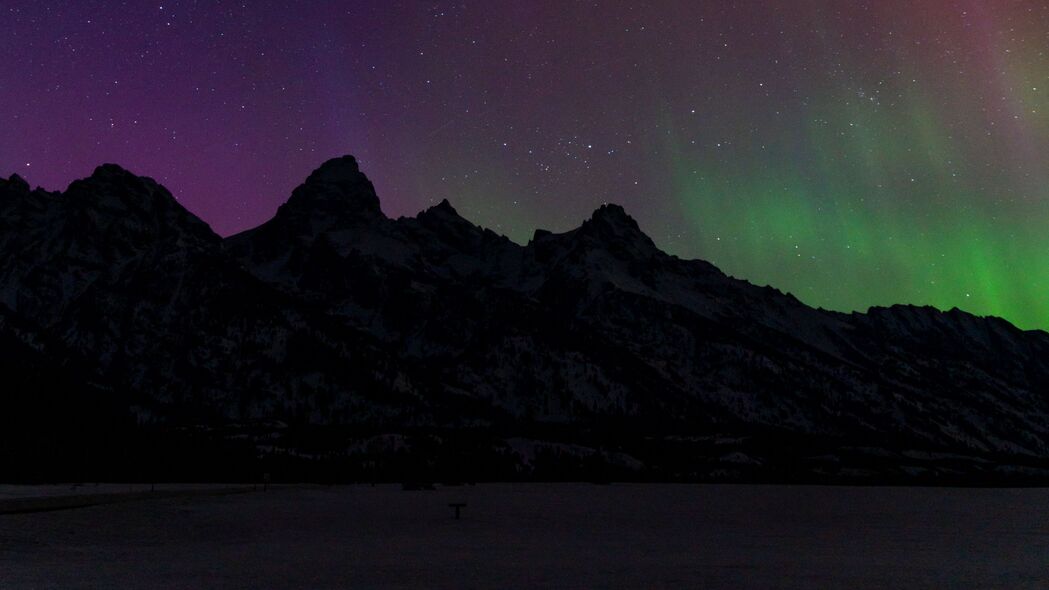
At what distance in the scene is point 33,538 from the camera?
73188 millimetres

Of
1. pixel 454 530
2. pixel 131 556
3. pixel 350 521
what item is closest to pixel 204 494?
pixel 350 521

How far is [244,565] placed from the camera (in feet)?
197

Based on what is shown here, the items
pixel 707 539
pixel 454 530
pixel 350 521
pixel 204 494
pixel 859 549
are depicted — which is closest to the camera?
pixel 859 549

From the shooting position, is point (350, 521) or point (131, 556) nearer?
point (131, 556)

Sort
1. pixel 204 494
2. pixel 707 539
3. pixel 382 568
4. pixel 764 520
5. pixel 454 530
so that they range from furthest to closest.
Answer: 1. pixel 204 494
2. pixel 764 520
3. pixel 454 530
4. pixel 707 539
5. pixel 382 568

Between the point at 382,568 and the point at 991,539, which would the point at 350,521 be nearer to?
the point at 382,568

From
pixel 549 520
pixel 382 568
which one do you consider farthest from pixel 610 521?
pixel 382 568

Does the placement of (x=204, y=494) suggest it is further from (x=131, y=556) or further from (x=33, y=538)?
(x=131, y=556)

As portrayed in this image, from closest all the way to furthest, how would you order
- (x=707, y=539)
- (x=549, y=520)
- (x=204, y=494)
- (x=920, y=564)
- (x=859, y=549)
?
1. (x=920, y=564)
2. (x=859, y=549)
3. (x=707, y=539)
4. (x=549, y=520)
5. (x=204, y=494)

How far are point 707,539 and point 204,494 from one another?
12150 centimetres

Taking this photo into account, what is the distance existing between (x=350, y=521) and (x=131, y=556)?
184ft

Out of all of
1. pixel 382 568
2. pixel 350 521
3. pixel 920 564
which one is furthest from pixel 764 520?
pixel 382 568

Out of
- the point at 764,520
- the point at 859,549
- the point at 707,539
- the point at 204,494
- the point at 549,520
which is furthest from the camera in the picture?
the point at 204,494

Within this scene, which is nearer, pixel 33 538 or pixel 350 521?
pixel 33 538
